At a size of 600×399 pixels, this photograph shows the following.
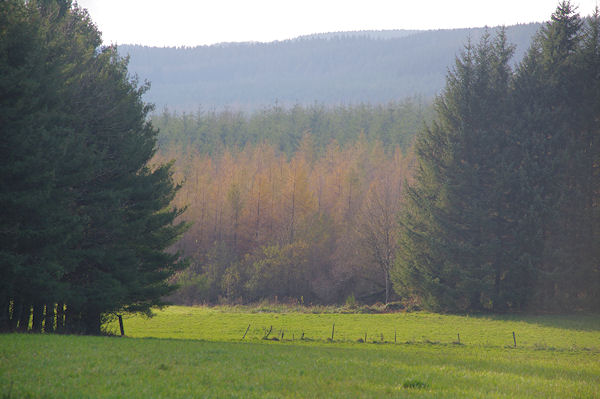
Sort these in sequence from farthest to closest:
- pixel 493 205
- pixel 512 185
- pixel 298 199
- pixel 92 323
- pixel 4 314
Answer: pixel 298 199, pixel 493 205, pixel 512 185, pixel 92 323, pixel 4 314

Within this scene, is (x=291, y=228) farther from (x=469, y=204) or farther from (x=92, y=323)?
(x=92, y=323)

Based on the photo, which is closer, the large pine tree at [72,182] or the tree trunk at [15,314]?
the large pine tree at [72,182]

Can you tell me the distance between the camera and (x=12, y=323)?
18.4m

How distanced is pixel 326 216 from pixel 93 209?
42.3m

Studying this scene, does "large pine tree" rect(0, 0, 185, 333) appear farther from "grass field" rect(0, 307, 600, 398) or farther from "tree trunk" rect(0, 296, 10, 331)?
"grass field" rect(0, 307, 600, 398)

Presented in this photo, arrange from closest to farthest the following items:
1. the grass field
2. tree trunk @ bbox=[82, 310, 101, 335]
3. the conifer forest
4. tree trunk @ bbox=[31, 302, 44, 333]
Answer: the grass field
the conifer forest
tree trunk @ bbox=[31, 302, 44, 333]
tree trunk @ bbox=[82, 310, 101, 335]

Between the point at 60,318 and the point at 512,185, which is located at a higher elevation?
the point at 512,185

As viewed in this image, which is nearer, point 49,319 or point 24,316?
point 24,316

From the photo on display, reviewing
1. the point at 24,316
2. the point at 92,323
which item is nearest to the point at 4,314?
the point at 24,316

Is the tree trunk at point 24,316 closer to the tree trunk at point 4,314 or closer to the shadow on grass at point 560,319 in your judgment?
the tree trunk at point 4,314

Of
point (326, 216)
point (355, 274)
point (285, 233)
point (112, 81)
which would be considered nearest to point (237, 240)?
point (285, 233)

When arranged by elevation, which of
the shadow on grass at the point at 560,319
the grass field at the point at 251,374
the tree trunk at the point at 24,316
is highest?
the grass field at the point at 251,374

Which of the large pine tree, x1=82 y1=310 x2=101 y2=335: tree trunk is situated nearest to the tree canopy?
the large pine tree

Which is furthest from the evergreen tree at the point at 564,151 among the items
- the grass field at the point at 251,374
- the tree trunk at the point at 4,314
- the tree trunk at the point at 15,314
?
the tree trunk at the point at 4,314
